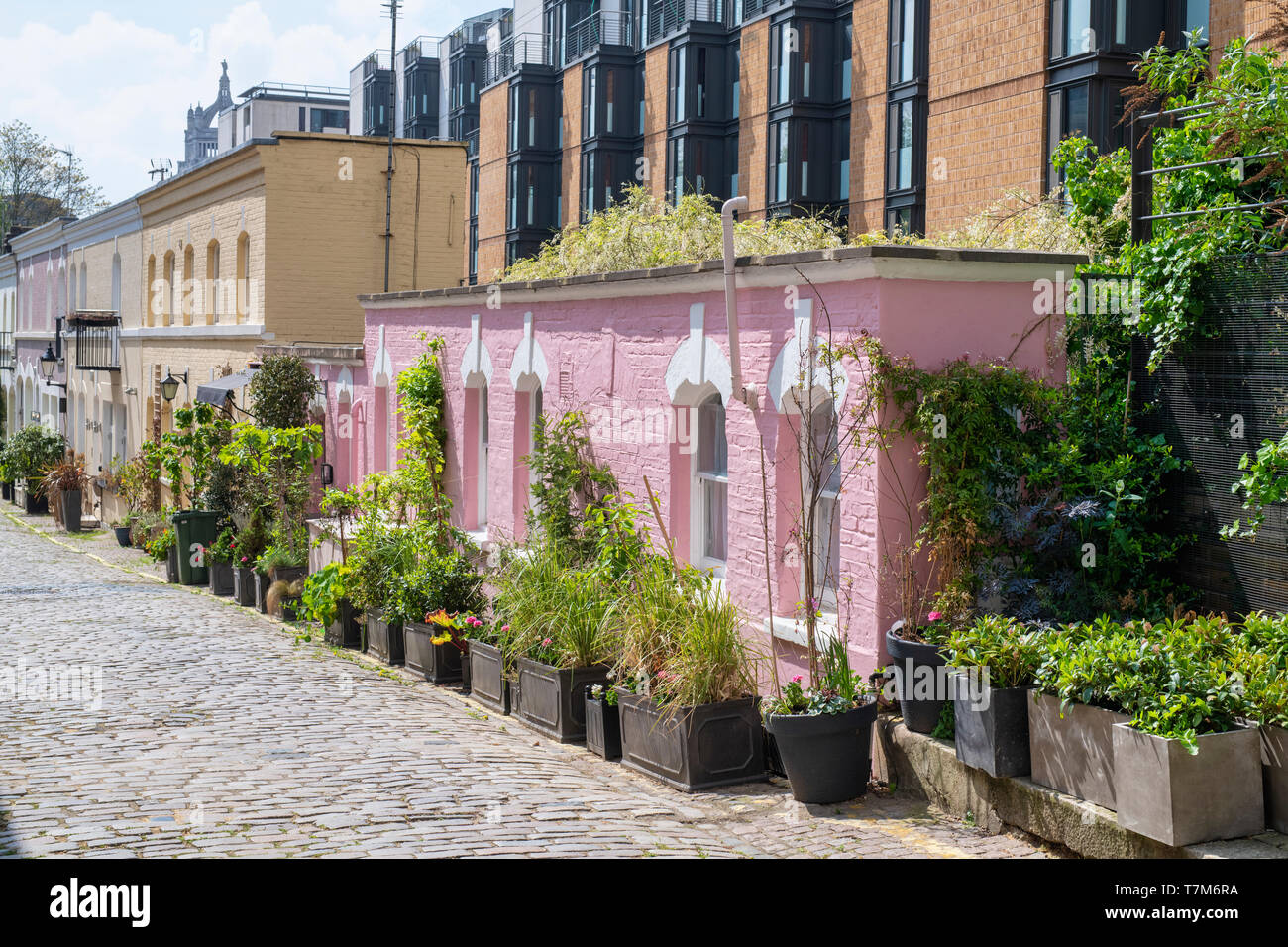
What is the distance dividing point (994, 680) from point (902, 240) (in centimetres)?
1007

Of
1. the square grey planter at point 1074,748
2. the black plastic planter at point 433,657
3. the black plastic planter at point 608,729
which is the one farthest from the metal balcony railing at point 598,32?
the square grey planter at point 1074,748

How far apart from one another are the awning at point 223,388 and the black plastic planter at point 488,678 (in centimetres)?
1046

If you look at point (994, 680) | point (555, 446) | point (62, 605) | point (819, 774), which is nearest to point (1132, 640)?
point (994, 680)

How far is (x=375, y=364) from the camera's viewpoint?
15992mm

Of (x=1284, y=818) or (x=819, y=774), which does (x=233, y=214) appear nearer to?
(x=819, y=774)

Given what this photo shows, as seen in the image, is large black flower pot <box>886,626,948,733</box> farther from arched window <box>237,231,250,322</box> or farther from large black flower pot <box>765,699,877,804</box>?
arched window <box>237,231,250,322</box>

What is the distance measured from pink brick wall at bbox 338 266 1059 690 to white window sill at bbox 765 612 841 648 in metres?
0.11

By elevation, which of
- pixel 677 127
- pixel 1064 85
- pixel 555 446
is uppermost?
pixel 677 127

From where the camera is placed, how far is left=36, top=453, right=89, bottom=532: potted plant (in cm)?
3100

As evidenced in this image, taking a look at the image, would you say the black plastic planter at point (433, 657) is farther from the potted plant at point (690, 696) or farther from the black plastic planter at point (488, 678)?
the potted plant at point (690, 696)

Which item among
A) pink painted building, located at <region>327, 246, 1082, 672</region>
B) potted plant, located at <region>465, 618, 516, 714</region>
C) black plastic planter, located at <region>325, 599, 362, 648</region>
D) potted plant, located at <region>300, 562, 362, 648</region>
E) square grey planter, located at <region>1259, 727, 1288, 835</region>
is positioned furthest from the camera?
black plastic planter, located at <region>325, 599, 362, 648</region>

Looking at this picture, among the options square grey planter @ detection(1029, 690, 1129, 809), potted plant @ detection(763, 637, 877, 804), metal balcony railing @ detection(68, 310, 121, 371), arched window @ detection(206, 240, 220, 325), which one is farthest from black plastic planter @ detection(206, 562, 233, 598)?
square grey planter @ detection(1029, 690, 1129, 809)

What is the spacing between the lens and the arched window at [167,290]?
92.1ft
